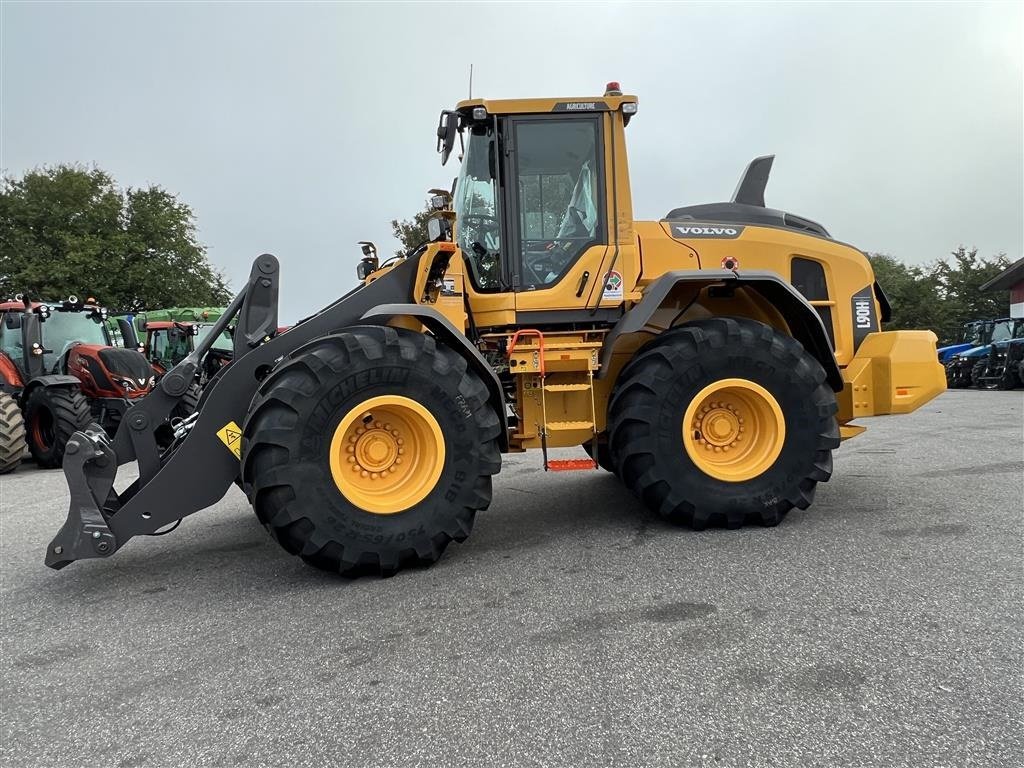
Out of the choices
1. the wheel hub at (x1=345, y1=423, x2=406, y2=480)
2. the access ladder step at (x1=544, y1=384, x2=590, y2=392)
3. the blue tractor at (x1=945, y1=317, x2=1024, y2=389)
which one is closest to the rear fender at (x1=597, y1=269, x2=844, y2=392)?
the access ladder step at (x1=544, y1=384, x2=590, y2=392)

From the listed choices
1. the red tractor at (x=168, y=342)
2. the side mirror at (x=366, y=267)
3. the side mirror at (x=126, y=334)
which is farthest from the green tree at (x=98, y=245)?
the side mirror at (x=366, y=267)

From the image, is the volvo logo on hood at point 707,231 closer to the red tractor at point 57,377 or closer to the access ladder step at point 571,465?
the access ladder step at point 571,465

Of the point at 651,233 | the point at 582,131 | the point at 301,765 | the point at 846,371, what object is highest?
the point at 582,131

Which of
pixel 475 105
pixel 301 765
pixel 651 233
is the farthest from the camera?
pixel 651 233

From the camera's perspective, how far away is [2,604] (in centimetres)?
368

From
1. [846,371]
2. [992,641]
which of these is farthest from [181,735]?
[846,371]

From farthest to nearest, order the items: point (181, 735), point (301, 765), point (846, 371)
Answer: point (846, 371) → point (181, 735) → point (301, 765)

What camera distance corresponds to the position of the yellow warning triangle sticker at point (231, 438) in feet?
12.5

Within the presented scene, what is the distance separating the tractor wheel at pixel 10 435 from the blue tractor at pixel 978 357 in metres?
21.3

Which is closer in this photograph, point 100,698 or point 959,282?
point 100,698

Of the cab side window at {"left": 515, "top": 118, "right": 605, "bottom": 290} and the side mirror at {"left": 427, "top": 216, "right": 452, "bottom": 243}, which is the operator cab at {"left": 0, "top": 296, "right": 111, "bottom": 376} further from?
the cab side window at {"left": 515, "top": 118, "right": 605, "bottom": 290}

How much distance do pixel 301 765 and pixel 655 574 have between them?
6.73ft

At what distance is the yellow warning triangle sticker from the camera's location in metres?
3.80

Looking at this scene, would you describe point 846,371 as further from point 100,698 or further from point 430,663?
point 100,698
